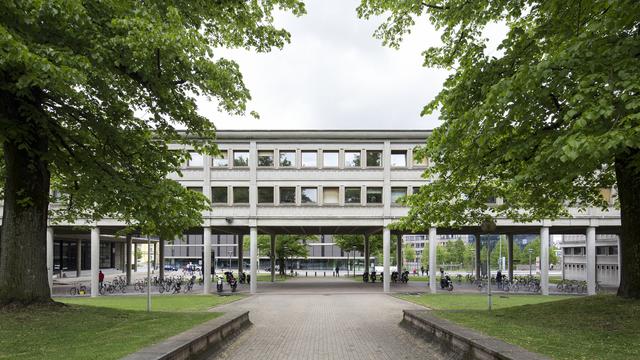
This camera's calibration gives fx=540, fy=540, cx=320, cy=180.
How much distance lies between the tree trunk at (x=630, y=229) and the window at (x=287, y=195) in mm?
26119

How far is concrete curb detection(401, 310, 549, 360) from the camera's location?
8044 millimetres

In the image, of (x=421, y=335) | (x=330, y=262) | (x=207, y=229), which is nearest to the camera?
(x=421, y=335)

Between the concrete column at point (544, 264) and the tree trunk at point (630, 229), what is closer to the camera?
the tree trunk at point (630, 229)

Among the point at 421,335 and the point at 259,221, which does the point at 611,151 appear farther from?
the point at 259,221

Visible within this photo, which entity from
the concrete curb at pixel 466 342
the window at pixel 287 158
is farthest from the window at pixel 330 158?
the concrete curb at pixel 466 342

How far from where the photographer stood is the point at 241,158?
38375 mm

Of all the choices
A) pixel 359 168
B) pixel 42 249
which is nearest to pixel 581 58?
pixel 42 249

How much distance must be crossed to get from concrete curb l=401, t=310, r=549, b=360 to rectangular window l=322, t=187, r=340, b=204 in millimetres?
24186

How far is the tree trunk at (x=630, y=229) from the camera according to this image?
1359 centimetres

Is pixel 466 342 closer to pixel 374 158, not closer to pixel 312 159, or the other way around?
pixel 374 158

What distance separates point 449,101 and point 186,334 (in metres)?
8.25

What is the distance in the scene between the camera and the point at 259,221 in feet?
125

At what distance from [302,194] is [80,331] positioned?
89.7ft

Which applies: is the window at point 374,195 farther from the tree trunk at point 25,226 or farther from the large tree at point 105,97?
the tree trunk at point 25,226
